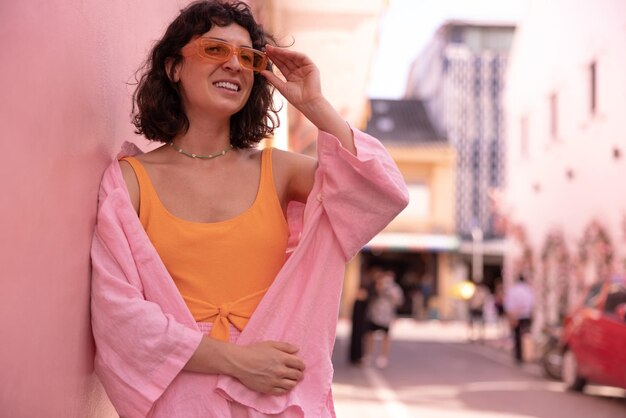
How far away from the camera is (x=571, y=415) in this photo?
29.7ft

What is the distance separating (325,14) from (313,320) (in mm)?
9524

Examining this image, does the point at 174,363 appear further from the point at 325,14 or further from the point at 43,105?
the point at 325,14

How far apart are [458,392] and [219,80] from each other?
937 cm

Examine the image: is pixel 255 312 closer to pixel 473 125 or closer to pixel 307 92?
pixel 307 92

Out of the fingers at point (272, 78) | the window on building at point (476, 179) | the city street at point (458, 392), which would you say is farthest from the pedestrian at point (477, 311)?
the fingers at point (272, 78)

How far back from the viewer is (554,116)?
20797mm

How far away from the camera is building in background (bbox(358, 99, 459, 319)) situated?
120 ft

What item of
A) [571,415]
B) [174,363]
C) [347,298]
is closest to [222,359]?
[174,363]

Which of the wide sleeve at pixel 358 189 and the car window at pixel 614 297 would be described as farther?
the car window at pixel 614 297

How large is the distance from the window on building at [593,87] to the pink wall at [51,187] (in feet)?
53.8

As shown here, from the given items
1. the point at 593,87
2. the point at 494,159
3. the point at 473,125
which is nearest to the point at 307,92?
the point at 593,87

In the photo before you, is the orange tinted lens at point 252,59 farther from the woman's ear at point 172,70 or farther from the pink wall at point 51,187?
the pink wall at point 51,187

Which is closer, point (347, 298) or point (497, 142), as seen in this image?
point (347, 298)

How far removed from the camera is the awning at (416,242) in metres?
36.9
